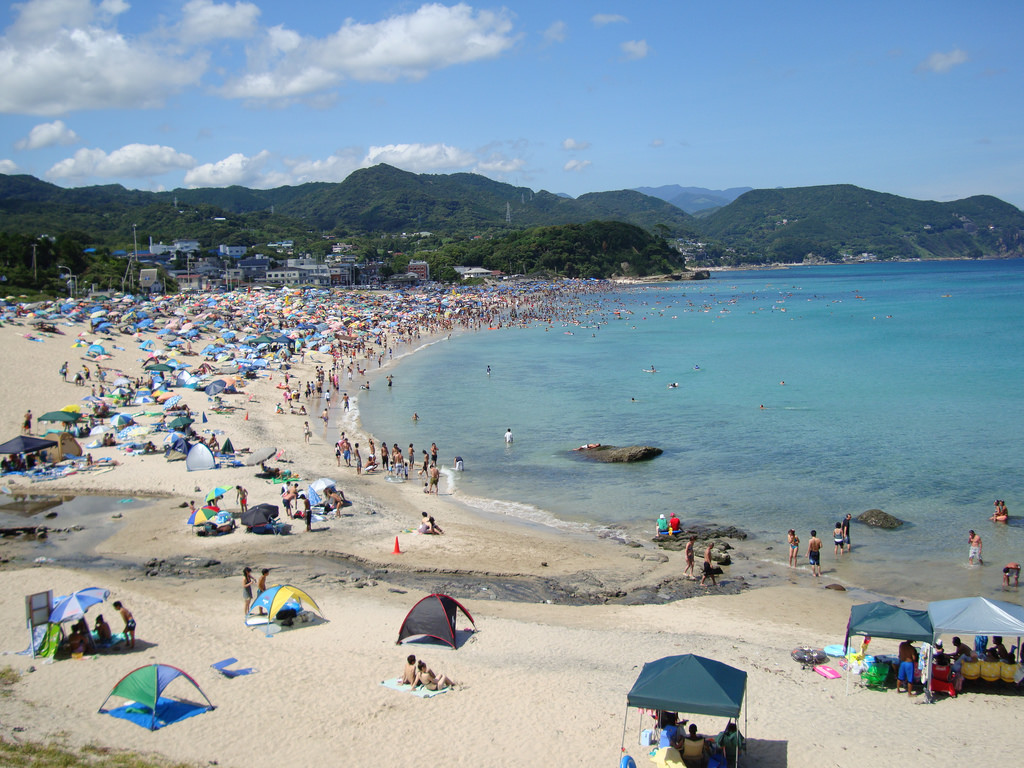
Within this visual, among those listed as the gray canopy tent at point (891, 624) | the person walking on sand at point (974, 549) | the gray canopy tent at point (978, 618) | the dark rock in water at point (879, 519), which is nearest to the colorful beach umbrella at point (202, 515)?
the gray canopy tent at point (891, 624)

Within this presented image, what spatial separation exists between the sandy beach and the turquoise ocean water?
2588 millimetres

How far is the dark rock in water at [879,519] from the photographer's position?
15.8 meters

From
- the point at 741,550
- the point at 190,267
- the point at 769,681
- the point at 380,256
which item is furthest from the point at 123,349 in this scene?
the point at 380,256

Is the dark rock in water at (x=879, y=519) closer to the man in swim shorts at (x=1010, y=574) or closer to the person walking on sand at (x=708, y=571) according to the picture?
the man in swim shorts at (x=1010, y=574)

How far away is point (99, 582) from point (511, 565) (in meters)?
7.22

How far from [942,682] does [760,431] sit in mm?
17217

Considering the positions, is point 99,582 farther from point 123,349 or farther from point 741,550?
point 123,349

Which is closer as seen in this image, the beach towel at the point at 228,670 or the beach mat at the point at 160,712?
the beach mat at the point at 160,712

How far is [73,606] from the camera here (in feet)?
31.8

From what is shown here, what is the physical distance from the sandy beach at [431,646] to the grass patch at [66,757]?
0.70 ft

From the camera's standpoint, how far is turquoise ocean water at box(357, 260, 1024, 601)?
16.1 metres

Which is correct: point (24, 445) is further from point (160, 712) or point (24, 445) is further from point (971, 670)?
point (971, 670)

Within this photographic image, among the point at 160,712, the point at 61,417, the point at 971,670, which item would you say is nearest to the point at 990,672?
the point at 971,670

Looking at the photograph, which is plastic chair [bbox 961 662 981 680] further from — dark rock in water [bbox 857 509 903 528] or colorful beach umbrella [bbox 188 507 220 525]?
colorful beach umbrella [bbox 188 507 220 525]
